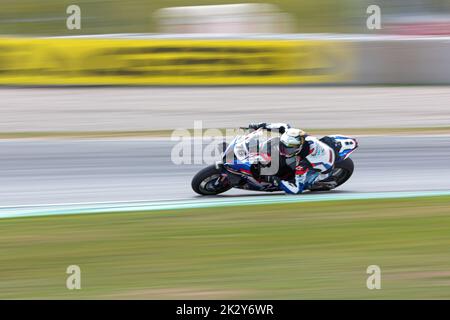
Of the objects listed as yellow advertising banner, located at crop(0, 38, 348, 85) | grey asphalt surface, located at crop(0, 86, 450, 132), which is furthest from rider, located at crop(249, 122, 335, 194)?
yellow advertising banner, located at crop(0, 38, 348, 85)

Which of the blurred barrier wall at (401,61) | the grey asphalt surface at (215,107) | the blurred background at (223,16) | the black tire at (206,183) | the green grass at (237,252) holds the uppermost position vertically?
the blurred background at (223,16)

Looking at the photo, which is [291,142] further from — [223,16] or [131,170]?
[223,16]

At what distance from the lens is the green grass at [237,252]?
7016mm

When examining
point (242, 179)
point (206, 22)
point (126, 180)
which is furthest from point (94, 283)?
point (206, 22)

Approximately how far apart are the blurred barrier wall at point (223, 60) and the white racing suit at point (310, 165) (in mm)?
9558

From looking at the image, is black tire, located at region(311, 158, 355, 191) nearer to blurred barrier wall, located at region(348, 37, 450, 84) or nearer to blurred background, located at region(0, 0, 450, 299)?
blurred background, located at region(0, 0, 450, 299)

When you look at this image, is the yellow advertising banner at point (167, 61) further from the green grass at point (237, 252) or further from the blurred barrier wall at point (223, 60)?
the green grass at point (237, 252)

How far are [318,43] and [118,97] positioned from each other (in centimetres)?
486

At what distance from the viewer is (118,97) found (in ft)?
60.6

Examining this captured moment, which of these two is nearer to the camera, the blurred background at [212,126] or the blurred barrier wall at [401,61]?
the blurred background at [212,126]

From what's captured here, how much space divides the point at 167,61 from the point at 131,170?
7.35 m

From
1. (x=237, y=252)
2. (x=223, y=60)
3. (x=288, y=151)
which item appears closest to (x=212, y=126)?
(x=223, y=60)

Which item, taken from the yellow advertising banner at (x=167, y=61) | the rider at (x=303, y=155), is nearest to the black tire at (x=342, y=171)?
the rider at (x=303, y=155)

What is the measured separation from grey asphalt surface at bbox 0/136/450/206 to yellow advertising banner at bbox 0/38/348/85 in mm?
4816
